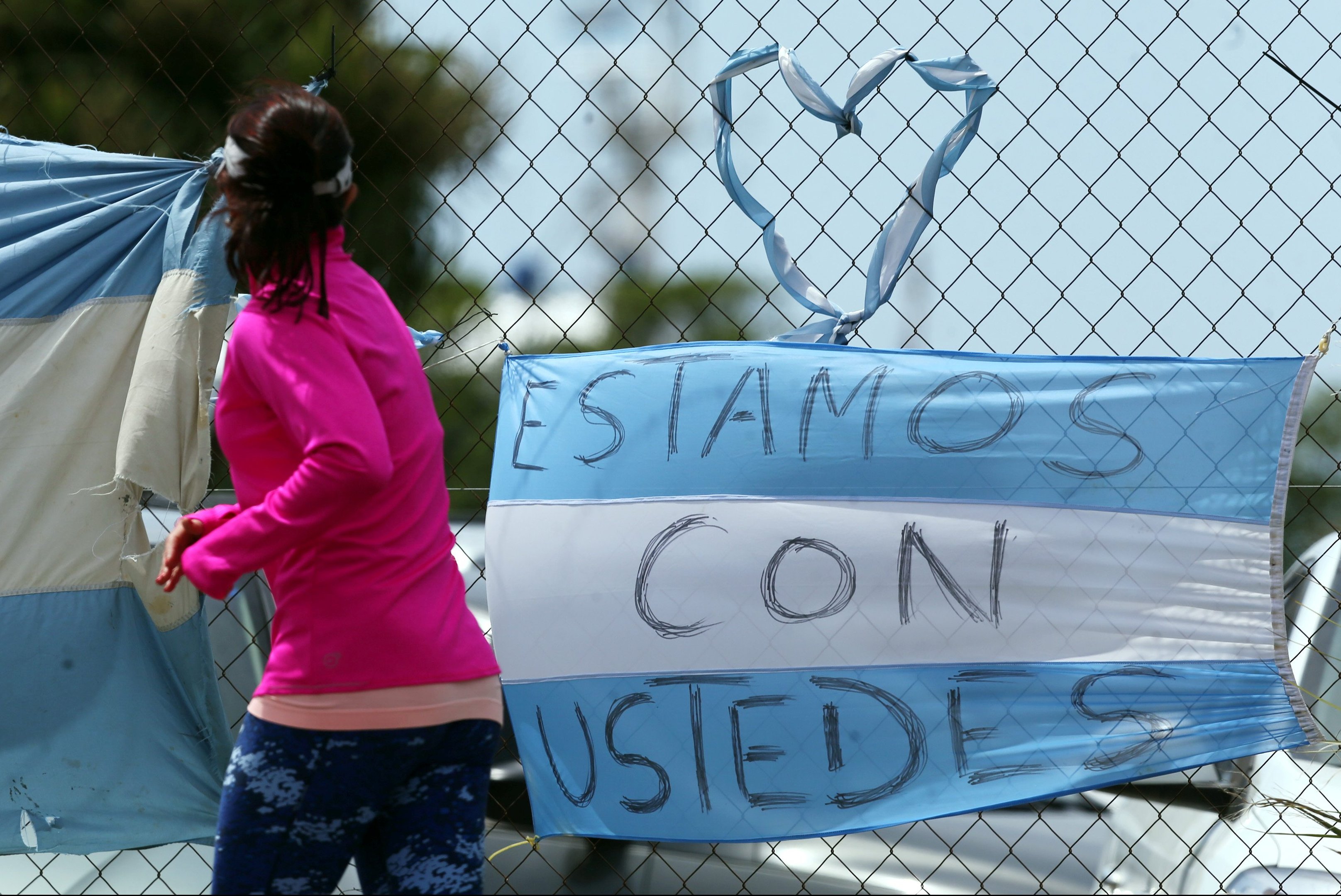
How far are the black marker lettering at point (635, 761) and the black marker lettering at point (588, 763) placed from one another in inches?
1.4

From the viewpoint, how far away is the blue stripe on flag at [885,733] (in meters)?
2.14

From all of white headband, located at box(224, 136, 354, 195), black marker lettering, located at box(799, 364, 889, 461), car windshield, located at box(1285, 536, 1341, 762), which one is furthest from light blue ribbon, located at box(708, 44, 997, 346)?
car windshield, located at box(1285, 536, 1341, 762)

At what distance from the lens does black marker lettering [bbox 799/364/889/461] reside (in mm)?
2186

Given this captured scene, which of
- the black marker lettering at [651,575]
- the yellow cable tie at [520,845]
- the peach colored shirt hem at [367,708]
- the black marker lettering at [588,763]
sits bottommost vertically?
the yellow cable tie at [520,845]

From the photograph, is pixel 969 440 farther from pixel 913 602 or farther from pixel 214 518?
pixel 214 518

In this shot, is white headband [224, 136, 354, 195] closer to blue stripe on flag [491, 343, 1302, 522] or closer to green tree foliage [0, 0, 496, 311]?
blue stripe on flag [491, 343, 1302, 522]

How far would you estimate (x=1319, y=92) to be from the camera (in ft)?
7.41

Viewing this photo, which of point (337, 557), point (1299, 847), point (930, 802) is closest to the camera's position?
point (337, 557)

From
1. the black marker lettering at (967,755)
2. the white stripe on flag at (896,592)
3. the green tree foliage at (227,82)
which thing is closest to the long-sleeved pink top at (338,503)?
the white stripe on flag at (896,592)

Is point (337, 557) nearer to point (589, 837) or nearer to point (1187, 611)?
point (589, 837)

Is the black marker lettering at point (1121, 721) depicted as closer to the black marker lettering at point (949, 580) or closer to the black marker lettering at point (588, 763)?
the black marker lettering at point (949, 580)

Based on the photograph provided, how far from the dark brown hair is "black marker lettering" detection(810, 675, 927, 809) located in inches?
49.6

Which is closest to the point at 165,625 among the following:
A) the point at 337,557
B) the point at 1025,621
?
the point at 337,557

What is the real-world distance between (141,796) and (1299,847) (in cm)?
253
